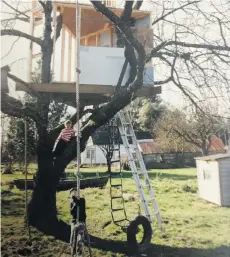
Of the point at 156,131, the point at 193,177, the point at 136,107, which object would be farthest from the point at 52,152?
the point at 136,107

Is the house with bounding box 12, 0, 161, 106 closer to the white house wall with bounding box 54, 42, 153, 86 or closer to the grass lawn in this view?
the white house wall with bounding box 54, 42, 153, 86

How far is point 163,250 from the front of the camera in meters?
4.68

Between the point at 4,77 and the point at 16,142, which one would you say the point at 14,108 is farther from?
the point at 16,142

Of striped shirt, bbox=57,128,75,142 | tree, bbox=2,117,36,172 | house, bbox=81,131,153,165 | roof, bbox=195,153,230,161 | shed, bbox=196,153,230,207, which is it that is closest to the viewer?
striped shirt, bbox=57,128,75,142

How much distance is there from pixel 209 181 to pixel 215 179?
214 millimetres

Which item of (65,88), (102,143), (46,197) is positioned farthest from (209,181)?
(65,88)

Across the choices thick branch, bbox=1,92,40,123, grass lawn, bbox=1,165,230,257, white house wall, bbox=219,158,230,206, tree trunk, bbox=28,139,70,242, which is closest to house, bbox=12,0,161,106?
thick branch, bbox=1,92,40,123

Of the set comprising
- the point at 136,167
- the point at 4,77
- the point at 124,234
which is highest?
the point at 4,77

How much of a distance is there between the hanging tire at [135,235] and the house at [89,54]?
214 cm

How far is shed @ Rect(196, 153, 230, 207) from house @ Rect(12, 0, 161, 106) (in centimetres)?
433

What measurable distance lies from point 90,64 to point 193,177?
660 cm

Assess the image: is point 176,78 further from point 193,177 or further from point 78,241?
point 193,177

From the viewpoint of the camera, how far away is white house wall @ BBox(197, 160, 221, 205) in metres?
8.16

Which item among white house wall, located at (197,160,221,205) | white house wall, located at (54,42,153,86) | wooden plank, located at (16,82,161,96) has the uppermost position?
white house wall, located at (54,42,153,86)
